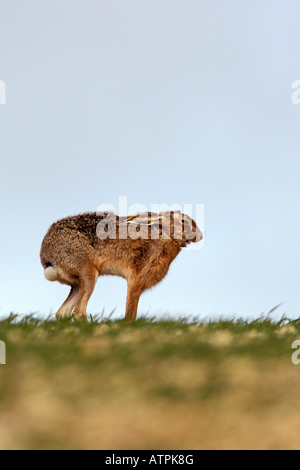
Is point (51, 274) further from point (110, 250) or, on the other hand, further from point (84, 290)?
point (110, 250)

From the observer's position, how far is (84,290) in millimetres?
9367

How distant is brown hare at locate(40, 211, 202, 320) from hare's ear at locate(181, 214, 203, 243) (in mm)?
19

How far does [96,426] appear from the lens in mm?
2637

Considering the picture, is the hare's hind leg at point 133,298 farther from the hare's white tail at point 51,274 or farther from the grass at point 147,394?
the grass at point 147,394

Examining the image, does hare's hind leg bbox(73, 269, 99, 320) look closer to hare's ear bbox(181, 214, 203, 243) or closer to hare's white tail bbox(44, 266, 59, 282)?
hare's white tail bbox(44, 266, 59, 282)

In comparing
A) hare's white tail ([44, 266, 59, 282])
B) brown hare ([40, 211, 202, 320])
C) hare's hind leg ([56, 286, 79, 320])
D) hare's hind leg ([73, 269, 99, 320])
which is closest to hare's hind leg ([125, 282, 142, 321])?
brown hare ([40, 211, 202, 320])

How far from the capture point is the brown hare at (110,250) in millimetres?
9531

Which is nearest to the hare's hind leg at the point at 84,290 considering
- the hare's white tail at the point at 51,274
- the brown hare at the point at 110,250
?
the brown hare at the point at 110,250

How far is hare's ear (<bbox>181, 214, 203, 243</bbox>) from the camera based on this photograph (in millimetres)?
10430

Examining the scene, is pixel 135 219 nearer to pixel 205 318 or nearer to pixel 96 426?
pixel 205 318

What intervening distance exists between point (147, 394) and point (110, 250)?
Result: 22.6 ft
